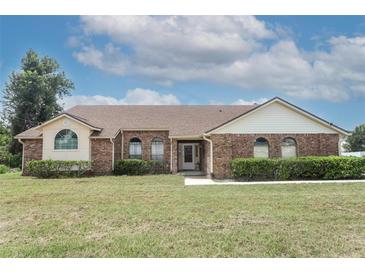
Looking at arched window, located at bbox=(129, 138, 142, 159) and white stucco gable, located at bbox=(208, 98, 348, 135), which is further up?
white stucco gable, located at bbox=(208, 98, 348, 135)

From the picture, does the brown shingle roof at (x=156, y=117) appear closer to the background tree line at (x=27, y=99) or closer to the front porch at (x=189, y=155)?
the front porch at (x=189, y=155)

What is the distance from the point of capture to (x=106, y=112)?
78.9 ft

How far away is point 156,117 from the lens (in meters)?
23.2

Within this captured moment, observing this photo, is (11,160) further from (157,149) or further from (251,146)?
(251,146)

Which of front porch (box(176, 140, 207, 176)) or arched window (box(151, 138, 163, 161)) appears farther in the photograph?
front porch (box(176, 140, 207, 176))

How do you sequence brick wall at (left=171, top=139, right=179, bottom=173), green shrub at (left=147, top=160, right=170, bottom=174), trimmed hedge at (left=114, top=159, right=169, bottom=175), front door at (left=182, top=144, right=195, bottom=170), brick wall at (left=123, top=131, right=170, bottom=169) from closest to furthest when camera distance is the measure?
trimmed hedge at (left=114, top=159, right=169, bottom=175) < green shrub at (left=147, top=160, right=170, bottom=174) < brick wall at (left=171, top=139, right=179, bottom=173) < brick wall at (left=123, top=131, right=170, bottom=169) < front door at (left=182, top=144, right=195, bottom=170)

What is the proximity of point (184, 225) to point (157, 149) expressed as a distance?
49.5 ft

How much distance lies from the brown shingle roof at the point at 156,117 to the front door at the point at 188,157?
2235 millimetres

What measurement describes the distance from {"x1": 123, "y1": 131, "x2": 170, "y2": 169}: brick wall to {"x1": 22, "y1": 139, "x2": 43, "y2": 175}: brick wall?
5.65 metres

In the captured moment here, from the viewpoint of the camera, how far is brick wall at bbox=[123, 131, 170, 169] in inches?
835

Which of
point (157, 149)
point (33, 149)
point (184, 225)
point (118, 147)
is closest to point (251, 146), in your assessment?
point (157, 149)

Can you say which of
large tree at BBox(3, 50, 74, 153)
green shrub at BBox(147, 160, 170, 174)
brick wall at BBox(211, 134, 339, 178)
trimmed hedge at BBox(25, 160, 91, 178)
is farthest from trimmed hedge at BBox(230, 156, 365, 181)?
large tree at BBox(3, 50, 74, 153)

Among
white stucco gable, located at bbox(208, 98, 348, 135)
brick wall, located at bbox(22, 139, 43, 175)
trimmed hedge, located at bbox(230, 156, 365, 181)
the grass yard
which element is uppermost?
white stucco gable, located at bbox(208, 98, 348, 135)

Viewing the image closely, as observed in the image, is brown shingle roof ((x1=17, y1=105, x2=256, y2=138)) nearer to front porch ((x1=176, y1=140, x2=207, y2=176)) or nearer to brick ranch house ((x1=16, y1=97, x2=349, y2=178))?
brick ranch house ((x1=16, y1=97, x2=349, y2=178))
